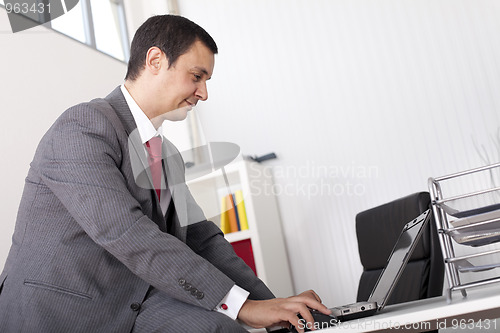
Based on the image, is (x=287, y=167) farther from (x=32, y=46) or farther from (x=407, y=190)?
(x=32, y=46)

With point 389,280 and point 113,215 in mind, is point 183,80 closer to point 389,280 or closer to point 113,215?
point 113,215

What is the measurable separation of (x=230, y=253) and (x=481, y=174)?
2680 mm

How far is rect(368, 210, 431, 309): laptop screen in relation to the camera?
3.35 feet

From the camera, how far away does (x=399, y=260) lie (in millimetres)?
1088

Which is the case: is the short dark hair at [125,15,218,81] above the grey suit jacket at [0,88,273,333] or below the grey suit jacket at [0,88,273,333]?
above

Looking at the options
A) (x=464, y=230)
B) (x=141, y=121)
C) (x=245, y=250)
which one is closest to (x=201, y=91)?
(x=141, y=121)

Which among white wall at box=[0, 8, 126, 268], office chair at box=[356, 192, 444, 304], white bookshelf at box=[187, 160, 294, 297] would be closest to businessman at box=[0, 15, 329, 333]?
office chair at box=[356, 192, 444, 304]

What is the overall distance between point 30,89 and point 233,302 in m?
2.36

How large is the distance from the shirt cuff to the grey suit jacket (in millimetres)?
16

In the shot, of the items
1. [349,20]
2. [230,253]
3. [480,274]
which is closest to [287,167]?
[349,20]

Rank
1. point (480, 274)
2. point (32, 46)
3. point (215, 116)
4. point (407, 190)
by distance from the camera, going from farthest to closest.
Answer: point (215, 116) → point (407, 190) → point (480, 274) → point (32, 46)

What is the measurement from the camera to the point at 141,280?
3.87ft

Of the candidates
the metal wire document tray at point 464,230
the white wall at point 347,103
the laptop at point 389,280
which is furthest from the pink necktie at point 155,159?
the white wall at point 347,103

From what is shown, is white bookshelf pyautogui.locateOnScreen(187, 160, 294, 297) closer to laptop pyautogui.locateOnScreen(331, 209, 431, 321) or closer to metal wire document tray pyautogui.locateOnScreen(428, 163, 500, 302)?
laptop pyautogui.locateOnScreen(331, 209, 431, 321)
